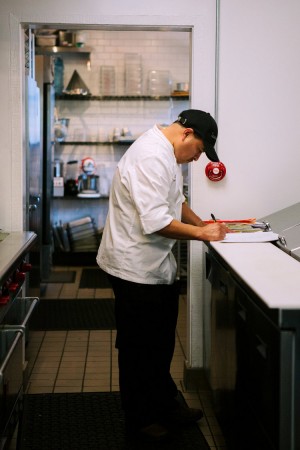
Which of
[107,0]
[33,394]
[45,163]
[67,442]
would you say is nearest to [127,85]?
[45,163]

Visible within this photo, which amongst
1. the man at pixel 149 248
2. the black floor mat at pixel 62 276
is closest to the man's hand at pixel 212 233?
the man at pixel 149 248

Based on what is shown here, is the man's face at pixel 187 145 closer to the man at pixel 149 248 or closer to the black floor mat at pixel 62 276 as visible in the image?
the man at pixel 149 248

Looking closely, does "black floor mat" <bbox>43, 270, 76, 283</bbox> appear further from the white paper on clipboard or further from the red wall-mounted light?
the white paper on clipboard

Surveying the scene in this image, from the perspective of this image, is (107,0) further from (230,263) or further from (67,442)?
(67,442)

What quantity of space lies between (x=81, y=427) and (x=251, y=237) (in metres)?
1.37

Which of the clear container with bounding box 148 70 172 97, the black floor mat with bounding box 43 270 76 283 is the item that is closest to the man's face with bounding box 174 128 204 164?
the black floor mat with bounding box 43 270 76 283

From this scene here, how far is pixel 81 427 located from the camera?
3404mm

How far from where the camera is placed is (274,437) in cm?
208

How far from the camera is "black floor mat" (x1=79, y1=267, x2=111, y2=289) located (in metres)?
6.88

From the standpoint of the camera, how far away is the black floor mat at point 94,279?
6.88 metres

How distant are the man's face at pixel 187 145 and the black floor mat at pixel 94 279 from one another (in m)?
3.89

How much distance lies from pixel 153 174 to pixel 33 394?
173 cm

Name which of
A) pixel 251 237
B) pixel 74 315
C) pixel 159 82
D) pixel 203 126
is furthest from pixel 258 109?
pixel 159 82

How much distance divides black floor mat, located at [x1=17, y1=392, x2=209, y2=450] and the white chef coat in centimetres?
84
